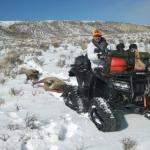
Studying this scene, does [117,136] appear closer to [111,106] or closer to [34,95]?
[111,106]

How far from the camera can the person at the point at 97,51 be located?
8.93 m

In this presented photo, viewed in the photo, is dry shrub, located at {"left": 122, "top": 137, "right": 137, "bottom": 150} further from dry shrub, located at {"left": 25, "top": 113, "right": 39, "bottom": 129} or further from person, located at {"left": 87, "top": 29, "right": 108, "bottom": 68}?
person, located at {"left": 87, "top": 29, "right": 108, "bottom": 68}

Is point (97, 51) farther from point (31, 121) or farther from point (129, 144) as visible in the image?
point (129, 144)

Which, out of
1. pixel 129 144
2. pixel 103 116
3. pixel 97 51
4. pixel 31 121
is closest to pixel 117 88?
pixel 103 116

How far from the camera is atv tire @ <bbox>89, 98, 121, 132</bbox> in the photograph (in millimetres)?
7230

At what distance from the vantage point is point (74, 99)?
922cm

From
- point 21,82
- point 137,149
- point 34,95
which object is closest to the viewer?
point 137,149

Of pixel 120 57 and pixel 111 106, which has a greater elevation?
pixel 120 57

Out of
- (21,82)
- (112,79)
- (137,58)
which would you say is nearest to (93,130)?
(112,79)

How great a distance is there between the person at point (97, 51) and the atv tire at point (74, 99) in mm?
788

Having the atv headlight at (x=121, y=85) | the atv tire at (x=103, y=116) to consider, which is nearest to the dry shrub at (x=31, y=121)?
the atv tire at (x=103, y=116)

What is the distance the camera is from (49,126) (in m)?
7.28

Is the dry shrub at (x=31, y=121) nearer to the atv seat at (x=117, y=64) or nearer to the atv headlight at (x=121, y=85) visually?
the atv headlight at (x=121, y=85)

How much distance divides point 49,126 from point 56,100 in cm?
280
